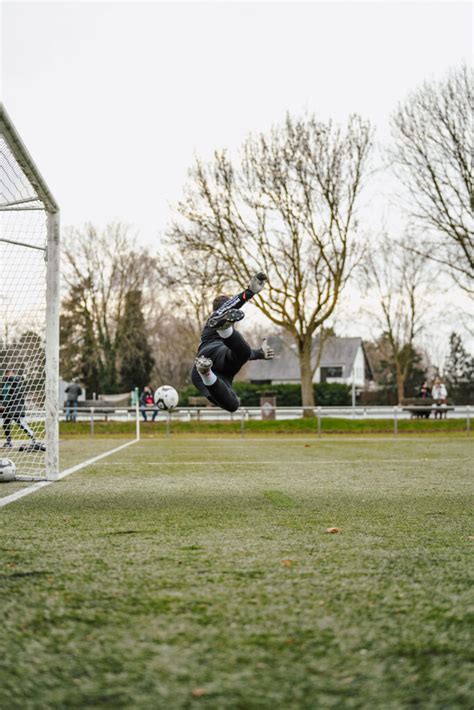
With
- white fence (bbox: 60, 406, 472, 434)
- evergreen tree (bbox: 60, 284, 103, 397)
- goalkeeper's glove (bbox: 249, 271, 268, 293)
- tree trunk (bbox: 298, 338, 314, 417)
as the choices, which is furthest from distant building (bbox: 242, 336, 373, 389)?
goalkeeper's glove (bbox: 249, 271, 268, 293)

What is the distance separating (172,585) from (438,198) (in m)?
28.1

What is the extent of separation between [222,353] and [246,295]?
84 centimetres

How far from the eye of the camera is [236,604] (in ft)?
11.1

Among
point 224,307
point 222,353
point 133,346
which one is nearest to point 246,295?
point 224,307

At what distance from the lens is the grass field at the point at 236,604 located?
2.43 m

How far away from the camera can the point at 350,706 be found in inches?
89.7

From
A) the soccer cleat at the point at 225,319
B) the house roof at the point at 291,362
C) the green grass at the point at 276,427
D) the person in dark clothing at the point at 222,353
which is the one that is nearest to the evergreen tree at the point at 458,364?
the house roof at the point at 291,362

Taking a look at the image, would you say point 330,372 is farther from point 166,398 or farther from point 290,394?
point 166,398

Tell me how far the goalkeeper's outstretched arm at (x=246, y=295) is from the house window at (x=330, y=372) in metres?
78.3

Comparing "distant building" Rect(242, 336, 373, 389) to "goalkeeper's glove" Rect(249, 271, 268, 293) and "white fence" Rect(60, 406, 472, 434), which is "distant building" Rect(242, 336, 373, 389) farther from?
"goalkeeper's glove" Rect(249, 271, 268, 293)

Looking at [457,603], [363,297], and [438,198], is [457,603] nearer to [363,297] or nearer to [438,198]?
[438,198]

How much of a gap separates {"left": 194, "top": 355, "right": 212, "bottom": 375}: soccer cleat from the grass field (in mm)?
2010

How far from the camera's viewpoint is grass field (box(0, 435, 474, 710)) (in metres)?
2.43

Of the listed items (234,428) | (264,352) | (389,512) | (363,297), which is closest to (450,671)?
(389,512)
